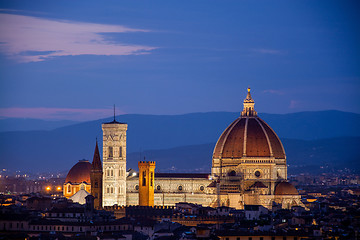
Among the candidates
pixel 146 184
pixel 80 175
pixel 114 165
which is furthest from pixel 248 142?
pixel 80 175

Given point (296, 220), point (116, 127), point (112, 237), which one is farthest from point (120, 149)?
point (112, 237)

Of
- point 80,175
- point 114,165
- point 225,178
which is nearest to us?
point 114,165

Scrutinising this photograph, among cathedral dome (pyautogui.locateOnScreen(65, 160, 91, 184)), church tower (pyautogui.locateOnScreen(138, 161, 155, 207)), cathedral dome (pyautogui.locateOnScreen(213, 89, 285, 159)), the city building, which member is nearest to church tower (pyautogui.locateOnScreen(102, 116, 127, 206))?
the city building

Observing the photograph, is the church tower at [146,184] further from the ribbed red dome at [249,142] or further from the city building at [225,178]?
the ribbed red dome at [249,142]

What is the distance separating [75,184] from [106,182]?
19.0 metres

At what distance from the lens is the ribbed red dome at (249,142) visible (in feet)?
518

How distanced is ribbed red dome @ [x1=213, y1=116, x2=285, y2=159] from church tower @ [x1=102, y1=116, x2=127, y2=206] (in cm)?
1297

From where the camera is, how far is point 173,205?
15650 centimetres

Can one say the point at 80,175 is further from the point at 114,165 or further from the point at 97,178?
the point at 97,178

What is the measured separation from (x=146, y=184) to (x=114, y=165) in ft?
16.5

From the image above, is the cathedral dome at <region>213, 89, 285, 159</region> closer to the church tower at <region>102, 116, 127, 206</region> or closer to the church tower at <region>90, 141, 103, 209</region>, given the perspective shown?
the church tower at <region>102, 116, 127, 206</region>

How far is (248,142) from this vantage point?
158m

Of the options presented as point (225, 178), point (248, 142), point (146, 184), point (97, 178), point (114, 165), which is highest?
point (248, 142)

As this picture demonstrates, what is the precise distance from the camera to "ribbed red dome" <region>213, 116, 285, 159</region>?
157750mm
